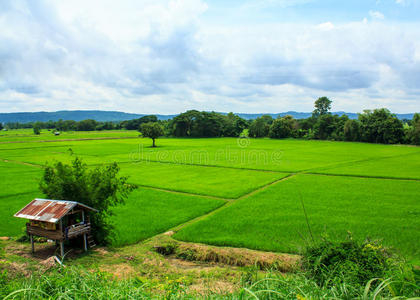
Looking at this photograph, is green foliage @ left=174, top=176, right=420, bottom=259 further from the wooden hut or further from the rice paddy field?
the wooden hut

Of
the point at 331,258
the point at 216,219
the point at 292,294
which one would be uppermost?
the point at 292,294

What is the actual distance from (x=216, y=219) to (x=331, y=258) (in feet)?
32.3

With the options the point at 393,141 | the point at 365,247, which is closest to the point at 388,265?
the point at 365,247

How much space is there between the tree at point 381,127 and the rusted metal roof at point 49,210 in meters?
89.4

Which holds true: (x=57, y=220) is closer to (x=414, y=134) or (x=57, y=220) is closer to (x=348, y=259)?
(x=348, y=259)

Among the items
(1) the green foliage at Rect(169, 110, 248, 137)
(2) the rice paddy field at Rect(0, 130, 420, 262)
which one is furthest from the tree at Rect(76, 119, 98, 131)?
(2) the rice paddy field at Rect(0, 130, 420, 262)

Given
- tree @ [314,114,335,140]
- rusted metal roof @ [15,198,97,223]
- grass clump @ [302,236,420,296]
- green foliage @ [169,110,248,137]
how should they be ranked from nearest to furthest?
grass clump @ [302,236,420,296] → rusted metal roof @ [15,198,97,223] → tree @ [314,114,335,140] → green foliage @ [169,110,248,137]

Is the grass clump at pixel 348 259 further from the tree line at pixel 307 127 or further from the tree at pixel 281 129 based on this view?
the tree at pixel 281 129

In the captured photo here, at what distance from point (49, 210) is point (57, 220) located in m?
1.14

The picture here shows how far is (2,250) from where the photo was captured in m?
12.4

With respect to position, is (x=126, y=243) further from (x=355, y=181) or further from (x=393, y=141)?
(x=393, y=141)

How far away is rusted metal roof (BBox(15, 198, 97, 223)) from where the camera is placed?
11991 millimetres

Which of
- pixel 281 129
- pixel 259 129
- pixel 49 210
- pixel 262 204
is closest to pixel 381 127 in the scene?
pixel 281 129

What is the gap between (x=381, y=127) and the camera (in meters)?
83.6
